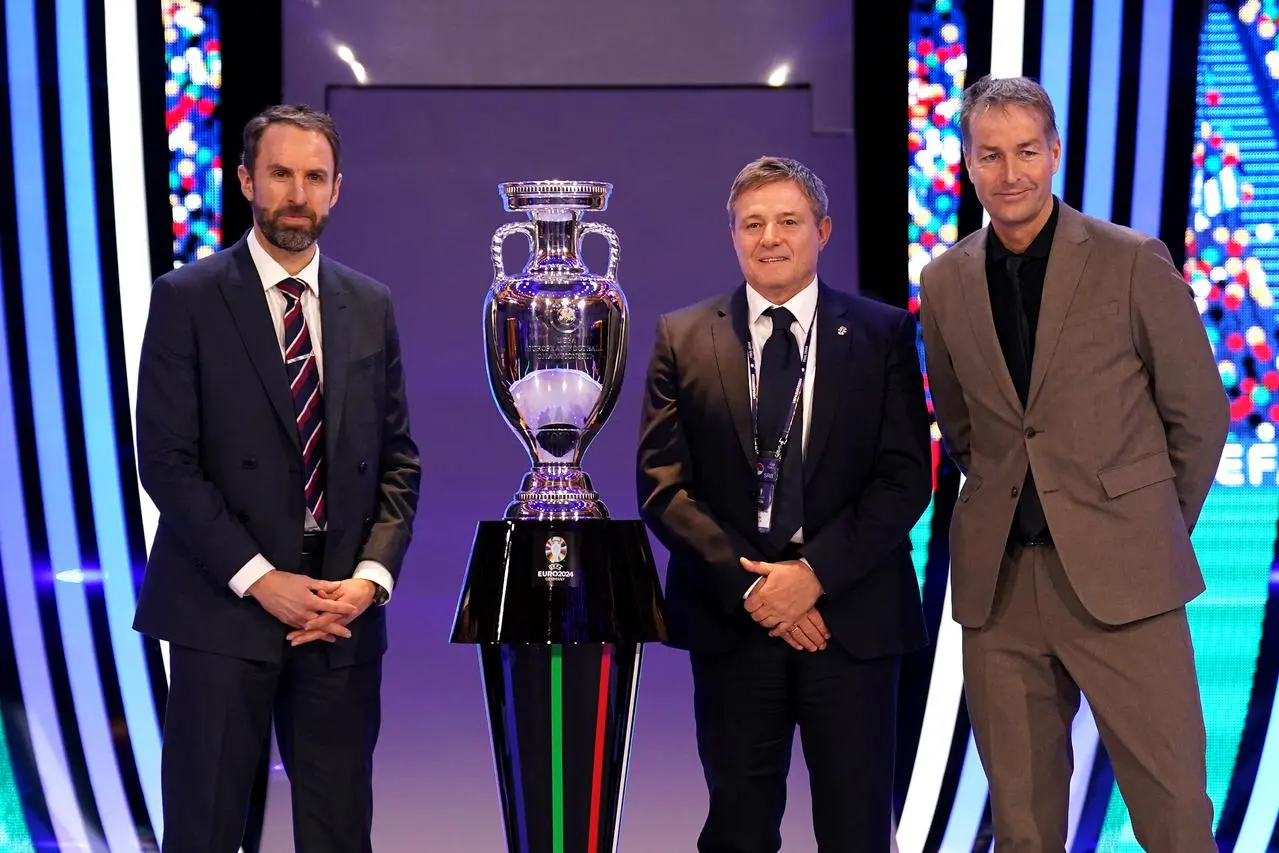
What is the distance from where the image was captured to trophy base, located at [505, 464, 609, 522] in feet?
9.61

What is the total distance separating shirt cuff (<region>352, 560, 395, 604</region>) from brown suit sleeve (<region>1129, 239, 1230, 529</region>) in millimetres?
1478

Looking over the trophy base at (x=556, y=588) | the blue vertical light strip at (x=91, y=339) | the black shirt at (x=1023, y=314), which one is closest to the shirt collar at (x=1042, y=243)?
the black shirt at (x=1023, y=314)

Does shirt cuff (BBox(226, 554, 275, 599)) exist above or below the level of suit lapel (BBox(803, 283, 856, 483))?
below

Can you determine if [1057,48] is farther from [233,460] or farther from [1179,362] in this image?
[233,460]

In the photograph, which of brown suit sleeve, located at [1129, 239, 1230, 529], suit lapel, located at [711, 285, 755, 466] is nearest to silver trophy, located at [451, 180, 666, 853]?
suit lapel, located at [711, 285, 755, 466]

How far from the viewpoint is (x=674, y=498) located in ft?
9.79

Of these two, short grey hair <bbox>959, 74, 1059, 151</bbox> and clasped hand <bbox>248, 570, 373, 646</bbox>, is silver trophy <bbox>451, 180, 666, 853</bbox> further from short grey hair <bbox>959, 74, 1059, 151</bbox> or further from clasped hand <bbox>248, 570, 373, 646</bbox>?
short grey hair <bbox>959, 74, 1059, 151</bbox>

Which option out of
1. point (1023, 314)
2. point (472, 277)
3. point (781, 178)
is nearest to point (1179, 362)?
point (1023, 314)

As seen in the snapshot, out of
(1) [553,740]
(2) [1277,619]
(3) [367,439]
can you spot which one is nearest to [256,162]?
(3) [367,439]

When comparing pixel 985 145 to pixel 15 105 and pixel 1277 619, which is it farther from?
pixel 15 105

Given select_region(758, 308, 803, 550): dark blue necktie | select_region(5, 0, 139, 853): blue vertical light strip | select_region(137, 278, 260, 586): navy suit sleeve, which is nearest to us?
select_region(137, 278, 260, 586): navy suit sleeve

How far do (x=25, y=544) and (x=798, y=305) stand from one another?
222 cm

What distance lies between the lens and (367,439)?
293 centimetres

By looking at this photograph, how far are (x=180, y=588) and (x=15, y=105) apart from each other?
1793mm
